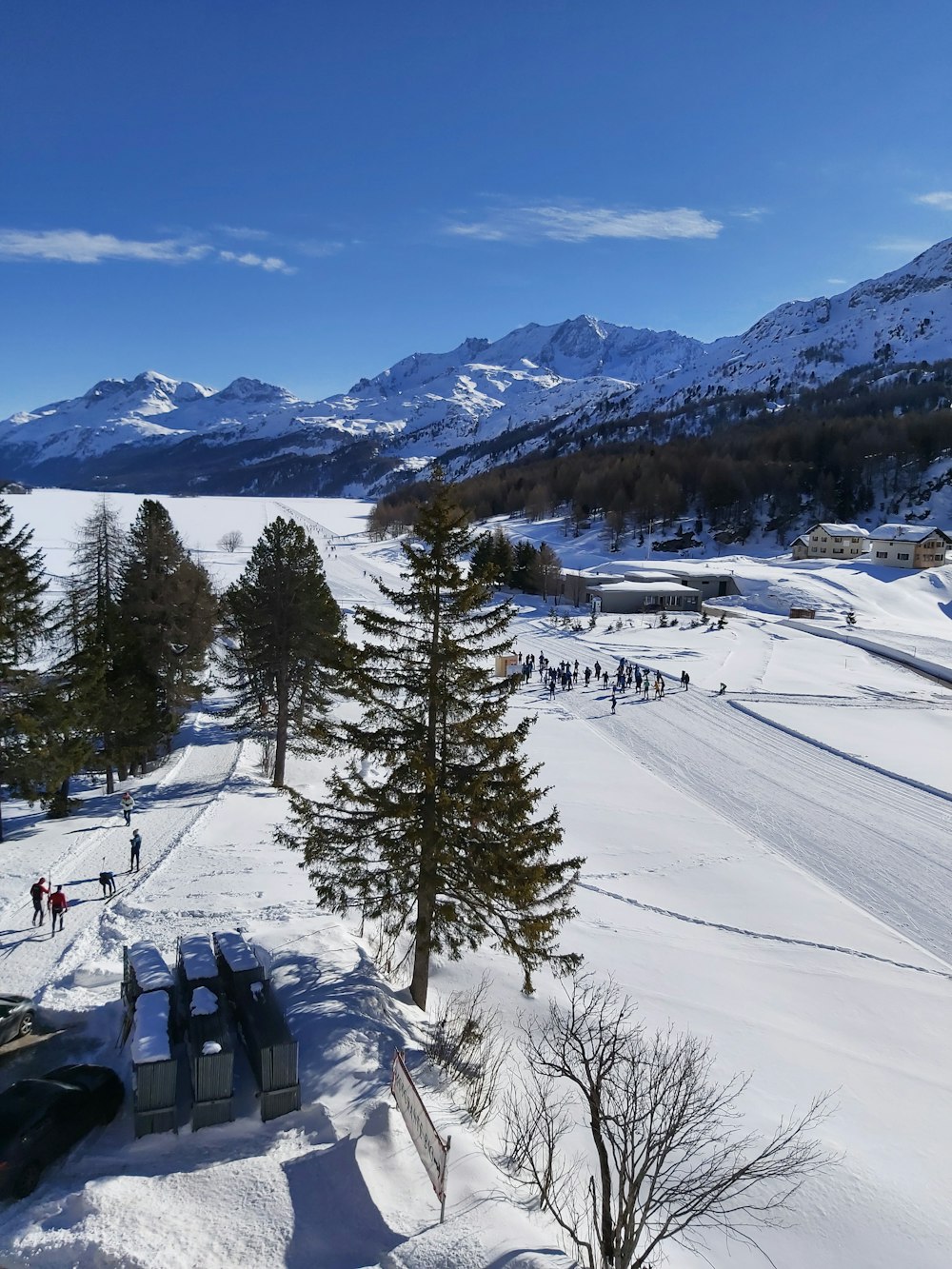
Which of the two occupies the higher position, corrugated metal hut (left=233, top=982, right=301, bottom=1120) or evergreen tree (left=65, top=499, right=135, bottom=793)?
evergreen tree (left=65, top=499, right=135, bottom=793)

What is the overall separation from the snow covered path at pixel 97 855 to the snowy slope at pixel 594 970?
0.11 m

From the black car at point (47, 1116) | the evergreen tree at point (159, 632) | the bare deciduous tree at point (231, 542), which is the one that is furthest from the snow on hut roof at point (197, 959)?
the bare deciduous tree at point (231, 542)

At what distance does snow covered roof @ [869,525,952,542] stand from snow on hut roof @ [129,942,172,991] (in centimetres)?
8831

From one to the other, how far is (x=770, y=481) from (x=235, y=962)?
4663 inches

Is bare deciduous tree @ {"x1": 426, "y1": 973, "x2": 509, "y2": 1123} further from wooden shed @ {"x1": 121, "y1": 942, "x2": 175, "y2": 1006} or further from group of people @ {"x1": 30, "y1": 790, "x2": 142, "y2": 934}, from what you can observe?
group of people @ {"x1": 30, "y1": 790, "x2": 142, "y2": 934}

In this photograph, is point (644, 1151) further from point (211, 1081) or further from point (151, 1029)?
point (151, 1029)

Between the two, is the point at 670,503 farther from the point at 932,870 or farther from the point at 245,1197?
the point at 245,1197

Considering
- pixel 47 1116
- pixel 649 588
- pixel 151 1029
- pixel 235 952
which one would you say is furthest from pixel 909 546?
pixel 47 1116

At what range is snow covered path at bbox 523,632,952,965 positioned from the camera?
69.6 feet

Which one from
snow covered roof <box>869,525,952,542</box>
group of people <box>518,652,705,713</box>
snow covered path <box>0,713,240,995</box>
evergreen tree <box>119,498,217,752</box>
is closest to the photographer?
snow covered path <box>0,713,240,995</box>

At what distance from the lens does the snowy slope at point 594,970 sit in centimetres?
799

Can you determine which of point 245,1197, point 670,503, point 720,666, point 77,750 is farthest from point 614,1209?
point 670,503

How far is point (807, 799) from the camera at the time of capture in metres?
27.9

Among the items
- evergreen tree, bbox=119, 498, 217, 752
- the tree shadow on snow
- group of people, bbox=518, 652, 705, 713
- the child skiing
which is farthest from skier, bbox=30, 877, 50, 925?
group of people, bbox=518, 652, 705, 713
